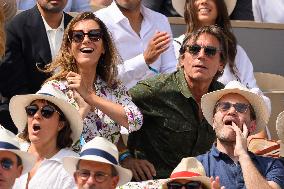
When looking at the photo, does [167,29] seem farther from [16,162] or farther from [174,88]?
[16,162]

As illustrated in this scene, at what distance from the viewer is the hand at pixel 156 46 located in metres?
7.98

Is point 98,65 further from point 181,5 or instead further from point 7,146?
point 181,5

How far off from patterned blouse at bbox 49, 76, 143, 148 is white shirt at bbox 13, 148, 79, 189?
1.74ft

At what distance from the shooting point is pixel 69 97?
7.55 meters

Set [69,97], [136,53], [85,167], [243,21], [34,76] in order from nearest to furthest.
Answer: [85,167] → [69,97] → [34,76] → [136,53] → [243,21]

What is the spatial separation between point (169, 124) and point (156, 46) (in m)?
0.62

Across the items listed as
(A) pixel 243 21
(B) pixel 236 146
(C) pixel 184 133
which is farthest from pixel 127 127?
(A) pixel 243 21

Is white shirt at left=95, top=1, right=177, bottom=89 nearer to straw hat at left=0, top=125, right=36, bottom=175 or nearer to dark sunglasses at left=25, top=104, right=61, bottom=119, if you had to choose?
dark sunglasses at left=25, top=104, right=61, bottom=119

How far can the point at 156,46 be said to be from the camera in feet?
26.3

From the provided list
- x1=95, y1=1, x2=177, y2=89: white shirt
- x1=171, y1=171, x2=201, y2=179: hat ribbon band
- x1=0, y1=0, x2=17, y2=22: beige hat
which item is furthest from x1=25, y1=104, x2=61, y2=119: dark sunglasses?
x1=0, y1=0, x2=17, y2=22: beige hat

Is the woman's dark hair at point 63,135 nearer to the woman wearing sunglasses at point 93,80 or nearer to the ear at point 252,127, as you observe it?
the woman wearing sunglasses at point 93,80

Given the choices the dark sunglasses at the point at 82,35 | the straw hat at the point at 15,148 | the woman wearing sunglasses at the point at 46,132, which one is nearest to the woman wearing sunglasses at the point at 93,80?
the dark sunglasses at the point at 82,35

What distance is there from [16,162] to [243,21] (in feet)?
13.2

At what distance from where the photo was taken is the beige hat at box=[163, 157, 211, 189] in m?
6.67
